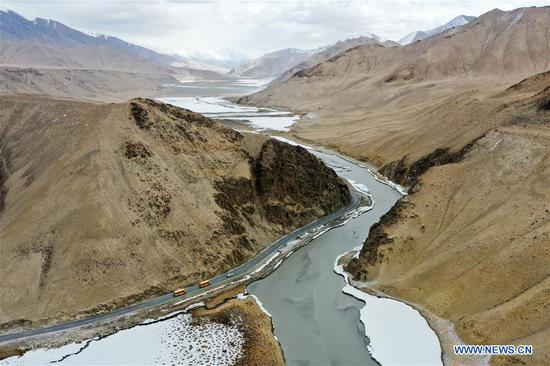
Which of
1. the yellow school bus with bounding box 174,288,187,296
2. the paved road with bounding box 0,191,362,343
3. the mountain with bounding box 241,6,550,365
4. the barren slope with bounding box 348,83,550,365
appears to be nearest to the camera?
the barren slope with bounding box 348,83,550,365

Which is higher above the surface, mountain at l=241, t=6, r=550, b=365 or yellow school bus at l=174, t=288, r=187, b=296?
mountain at l=241, t=6, r=550, b=365

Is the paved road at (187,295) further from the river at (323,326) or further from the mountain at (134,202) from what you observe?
the river at (323,326)

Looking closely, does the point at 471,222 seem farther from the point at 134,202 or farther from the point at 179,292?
the point at 134,202

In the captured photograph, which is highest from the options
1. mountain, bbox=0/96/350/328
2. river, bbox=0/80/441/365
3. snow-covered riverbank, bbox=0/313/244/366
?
mountain, bbox=0/96/350/328

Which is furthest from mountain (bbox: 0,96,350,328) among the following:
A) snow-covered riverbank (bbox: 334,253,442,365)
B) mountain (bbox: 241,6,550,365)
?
snow-covered riverbank (bbox: 334,253,442,365)

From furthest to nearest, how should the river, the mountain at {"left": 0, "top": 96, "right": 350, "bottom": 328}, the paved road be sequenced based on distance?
1. the mountain at {"left": 0, "top": 96, "right": 350, "bottom": 328}
2. the paved road
3. the river

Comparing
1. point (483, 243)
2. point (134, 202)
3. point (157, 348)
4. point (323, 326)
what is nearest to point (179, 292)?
point (157, 348)

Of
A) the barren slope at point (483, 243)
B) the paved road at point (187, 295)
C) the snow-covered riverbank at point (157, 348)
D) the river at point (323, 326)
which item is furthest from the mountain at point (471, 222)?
the snow-covered riverbank at point (157, 348)

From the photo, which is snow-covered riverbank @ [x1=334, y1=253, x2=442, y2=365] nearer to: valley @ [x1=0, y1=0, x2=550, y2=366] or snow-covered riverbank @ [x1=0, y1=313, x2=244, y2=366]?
valley @ [x1=0, y1=0, x2=550, y2=366]

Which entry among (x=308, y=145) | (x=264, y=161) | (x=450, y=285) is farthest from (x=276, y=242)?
(x=308, y=145)

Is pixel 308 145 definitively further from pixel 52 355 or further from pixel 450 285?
pixel 52 355
